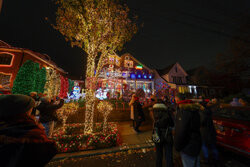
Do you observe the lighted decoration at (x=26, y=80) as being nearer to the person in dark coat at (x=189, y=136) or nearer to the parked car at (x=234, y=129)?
the person in dark coat at (x=189, y=136)

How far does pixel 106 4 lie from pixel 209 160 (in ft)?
24.5

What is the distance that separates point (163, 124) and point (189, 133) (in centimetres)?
57

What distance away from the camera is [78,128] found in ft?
16.8

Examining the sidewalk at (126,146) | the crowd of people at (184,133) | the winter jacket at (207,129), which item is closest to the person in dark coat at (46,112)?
the sidewalk at (126,146)

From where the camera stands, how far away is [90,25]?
181 inches

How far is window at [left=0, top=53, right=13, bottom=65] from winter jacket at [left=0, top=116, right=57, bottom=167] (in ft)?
63.7

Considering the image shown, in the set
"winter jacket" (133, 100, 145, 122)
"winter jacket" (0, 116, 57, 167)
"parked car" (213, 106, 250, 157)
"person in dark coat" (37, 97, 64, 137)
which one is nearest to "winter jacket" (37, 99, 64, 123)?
"person in dark coat" (37, 97, 64, 137)

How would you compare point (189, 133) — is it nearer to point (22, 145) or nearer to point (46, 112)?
point (22, 145)

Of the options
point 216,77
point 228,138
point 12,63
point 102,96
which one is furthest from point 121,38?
point 12,63

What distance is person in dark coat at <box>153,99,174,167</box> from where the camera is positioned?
228 centimetres

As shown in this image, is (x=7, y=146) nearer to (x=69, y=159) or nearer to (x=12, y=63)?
(x=69, y=159)

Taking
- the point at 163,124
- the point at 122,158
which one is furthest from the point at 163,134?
the point at 122,158

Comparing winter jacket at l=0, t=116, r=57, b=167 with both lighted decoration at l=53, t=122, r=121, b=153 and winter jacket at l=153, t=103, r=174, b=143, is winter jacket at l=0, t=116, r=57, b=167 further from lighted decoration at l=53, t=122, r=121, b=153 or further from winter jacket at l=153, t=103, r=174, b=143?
lighted decoration at l=53, t=122, r=121, b=153

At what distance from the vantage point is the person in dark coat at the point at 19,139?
923mm
